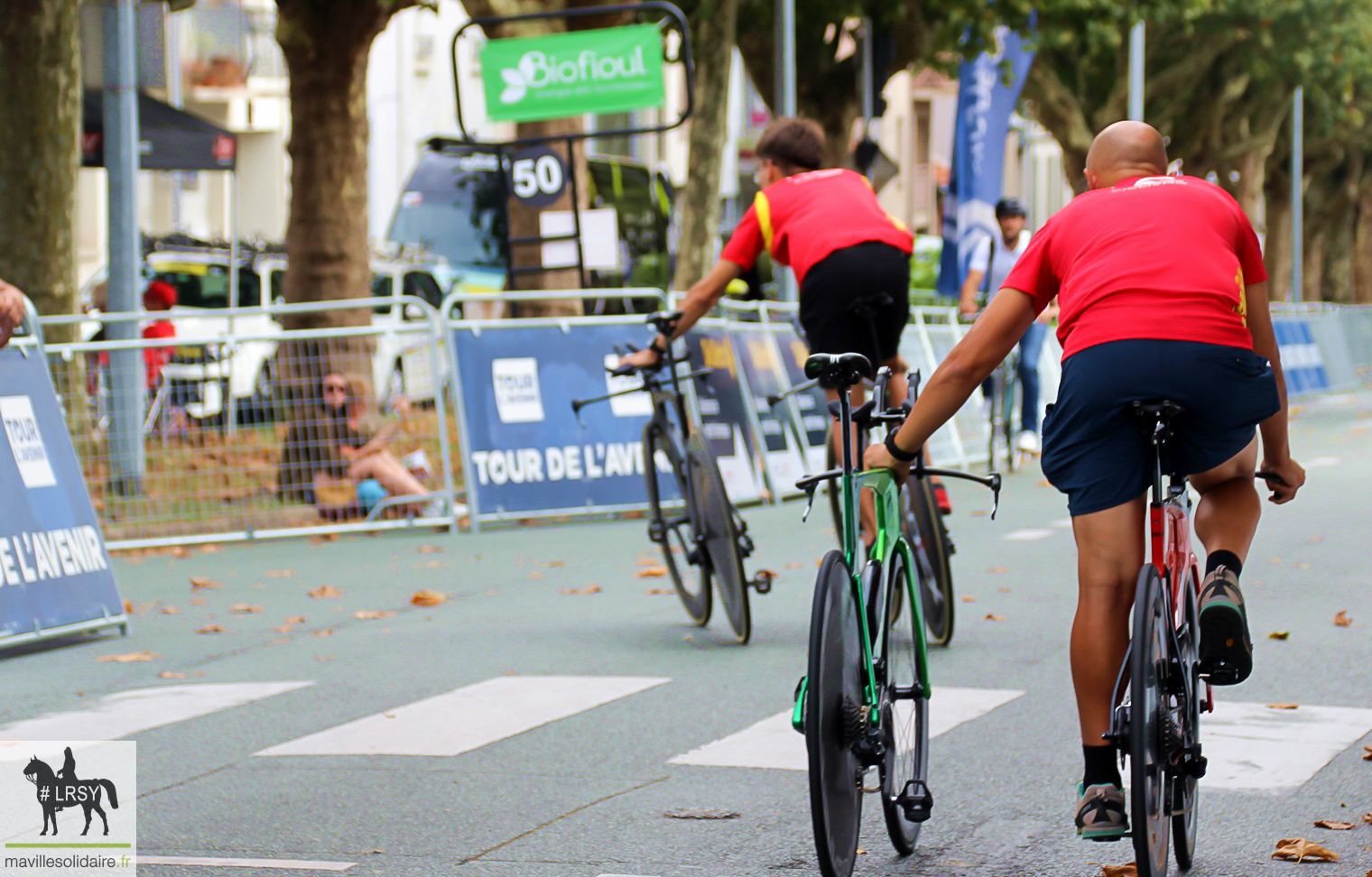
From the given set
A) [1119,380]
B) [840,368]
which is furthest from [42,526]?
[1119,380]

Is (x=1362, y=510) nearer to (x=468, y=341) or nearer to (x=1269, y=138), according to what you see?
(x=468, y=341)

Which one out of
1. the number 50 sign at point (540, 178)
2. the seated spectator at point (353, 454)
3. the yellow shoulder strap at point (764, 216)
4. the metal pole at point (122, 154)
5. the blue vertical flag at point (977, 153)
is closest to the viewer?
the yellow shoulder strap at point (764, 216)

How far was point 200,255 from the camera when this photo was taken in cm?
2631

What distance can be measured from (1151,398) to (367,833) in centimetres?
221

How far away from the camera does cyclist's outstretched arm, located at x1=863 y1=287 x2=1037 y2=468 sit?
446 cm

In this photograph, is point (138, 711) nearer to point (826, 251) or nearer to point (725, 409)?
point (826, 251)

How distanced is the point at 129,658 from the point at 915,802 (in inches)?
183

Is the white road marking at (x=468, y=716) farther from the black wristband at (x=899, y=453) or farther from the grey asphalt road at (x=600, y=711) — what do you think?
the black wristband at (x=899, y=453)

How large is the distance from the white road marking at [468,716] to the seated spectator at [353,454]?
18.6 ft

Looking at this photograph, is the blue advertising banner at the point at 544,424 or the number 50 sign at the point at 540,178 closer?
the blue advertising banner at the point at 544,424

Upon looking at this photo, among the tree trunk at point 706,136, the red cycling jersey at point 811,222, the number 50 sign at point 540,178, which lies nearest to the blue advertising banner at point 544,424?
the number 50 sign at point 540,178

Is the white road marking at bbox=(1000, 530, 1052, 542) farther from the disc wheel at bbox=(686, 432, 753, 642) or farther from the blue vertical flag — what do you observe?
the blue vertical flag

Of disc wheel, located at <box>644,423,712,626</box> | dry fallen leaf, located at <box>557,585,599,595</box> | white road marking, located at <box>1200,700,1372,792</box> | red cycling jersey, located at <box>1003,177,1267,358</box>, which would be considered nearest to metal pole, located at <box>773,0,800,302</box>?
dry fallen leaf, located at <box>557,585,599,595</box>

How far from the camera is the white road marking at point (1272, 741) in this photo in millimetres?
5586
